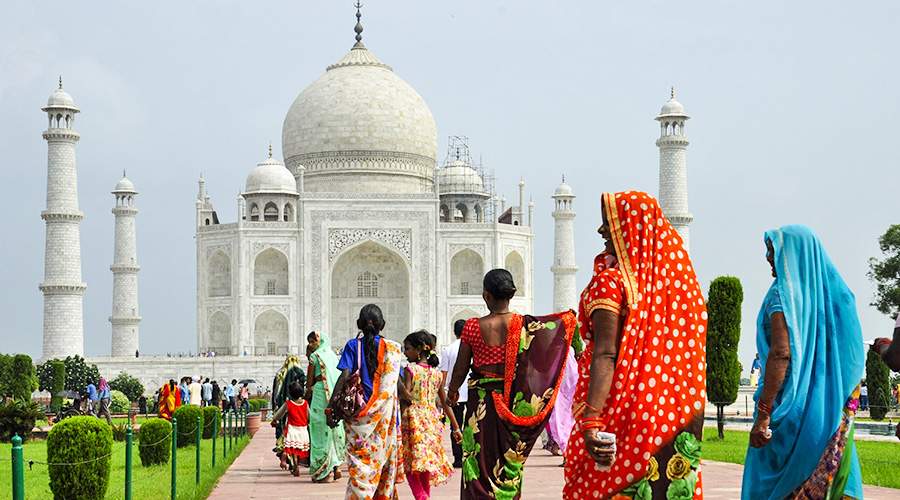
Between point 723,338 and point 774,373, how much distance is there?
389 inches

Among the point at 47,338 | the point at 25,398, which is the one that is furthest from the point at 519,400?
the point at 47,338

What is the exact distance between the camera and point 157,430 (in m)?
10.1

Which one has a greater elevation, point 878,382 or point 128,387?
point 878,382

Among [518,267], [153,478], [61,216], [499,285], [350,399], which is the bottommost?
[153,478]

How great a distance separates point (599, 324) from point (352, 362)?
7.79 feet

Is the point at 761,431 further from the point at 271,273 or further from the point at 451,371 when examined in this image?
the point at 271,273

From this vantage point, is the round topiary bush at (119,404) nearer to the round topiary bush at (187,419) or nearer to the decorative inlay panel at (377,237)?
the decorative inlay panel at (377,237)

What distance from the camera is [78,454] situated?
6609 mm

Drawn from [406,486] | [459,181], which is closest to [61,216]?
[459,181]

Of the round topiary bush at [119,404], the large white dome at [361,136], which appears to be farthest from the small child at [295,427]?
the large white dome at [361,136]

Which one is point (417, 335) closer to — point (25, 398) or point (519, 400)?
point (519, 400)

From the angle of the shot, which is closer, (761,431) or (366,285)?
(761,431)

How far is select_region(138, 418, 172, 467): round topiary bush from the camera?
32.7 feet

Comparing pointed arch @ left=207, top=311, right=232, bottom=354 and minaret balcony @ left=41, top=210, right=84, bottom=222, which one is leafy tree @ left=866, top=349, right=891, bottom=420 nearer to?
pointed arch @ left=207, top=311, right=232, bottom=354
